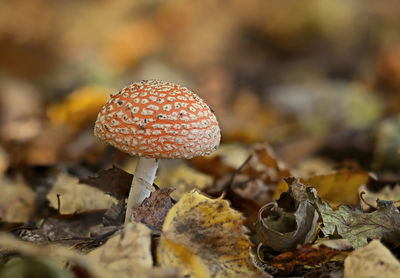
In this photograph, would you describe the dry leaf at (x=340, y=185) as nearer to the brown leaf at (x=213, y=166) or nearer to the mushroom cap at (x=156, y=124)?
the mushroom cap at (x=156, y=124)

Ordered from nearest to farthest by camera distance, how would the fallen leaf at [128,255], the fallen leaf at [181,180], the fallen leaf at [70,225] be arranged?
the fallen leaf at [128,255], the fallen leaf at [70,225], the fallen leaf at [181,180]

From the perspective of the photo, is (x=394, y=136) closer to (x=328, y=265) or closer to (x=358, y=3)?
(x=328, y=265)

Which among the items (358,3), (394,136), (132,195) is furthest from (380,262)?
(358,3)

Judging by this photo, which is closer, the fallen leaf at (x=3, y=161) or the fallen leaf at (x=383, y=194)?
the fallen leaf at (x=383, y=194)

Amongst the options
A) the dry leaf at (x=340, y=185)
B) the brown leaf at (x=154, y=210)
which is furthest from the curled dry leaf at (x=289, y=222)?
the dry leaf at (x=340, y=185)

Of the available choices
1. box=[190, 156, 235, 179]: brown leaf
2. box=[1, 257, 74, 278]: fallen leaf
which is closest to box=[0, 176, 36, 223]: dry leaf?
box=[1, 257, 74, 278]: fallen leaf

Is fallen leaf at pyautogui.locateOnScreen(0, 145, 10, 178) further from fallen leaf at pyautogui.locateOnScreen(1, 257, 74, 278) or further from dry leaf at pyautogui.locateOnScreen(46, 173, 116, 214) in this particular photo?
fallen leaf at pyautogui.locateOnScreen(1, 257, 74, 278)
